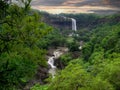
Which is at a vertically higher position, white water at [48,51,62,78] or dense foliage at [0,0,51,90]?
dense foliage at [0,0,51,90]

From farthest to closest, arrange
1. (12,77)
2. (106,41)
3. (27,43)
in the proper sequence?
(106,41) → (27,43) → (12,77)

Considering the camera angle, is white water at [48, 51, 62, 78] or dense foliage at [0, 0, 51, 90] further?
white water at [48, 51, 62, 78]

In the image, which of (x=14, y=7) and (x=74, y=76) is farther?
(x=74, y=76)

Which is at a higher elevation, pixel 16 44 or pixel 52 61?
pixel 16 44

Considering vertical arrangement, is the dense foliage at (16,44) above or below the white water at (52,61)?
above

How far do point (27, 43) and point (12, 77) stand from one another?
1382 millimetres

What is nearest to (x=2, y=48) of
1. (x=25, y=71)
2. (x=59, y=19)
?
(x=25, y=71)

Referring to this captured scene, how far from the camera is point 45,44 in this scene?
73.8 meters

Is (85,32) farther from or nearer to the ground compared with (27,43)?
nearer to the ground

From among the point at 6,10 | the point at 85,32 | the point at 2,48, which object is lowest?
the point at 85,32

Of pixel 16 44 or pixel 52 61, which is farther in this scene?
pixel 52 61

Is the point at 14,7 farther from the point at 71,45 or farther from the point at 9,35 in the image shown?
the point at 71,45

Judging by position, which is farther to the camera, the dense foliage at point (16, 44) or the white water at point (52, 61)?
the white water at point (52, 61)

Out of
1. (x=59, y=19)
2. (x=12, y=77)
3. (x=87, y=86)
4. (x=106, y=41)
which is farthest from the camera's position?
(x=59, y=19)
